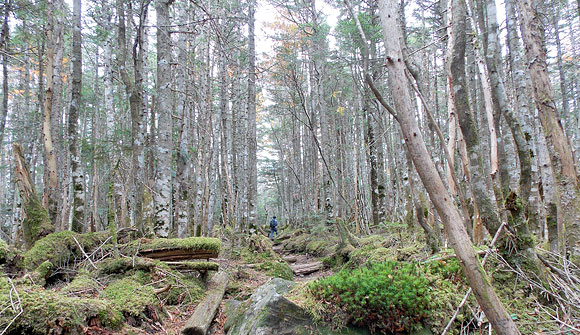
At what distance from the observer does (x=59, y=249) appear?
16.4 ft

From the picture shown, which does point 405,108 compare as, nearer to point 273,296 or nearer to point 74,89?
point 273,296


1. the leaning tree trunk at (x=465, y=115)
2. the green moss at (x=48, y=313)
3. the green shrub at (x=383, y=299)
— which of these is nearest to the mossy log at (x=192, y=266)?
the green moss at (x=48, y=313)

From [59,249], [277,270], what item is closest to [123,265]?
[59,249]

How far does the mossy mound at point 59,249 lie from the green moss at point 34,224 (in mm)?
460

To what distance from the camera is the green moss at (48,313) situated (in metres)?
2.60

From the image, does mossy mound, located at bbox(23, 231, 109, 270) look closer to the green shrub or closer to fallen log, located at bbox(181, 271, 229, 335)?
fallen log, located at bbox(181, 271, 229, 335)

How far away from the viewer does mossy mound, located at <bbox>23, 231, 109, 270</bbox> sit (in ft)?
15.0

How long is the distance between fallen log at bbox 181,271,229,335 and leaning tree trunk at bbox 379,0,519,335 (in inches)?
129

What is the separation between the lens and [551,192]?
14.9 feet

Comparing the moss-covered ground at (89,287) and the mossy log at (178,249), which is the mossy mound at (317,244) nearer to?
the mossy log at (178,249)

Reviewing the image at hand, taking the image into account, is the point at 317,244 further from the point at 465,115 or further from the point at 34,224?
the point at 465,115

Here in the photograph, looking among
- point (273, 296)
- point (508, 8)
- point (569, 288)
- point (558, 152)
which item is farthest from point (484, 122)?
point (273, 296)

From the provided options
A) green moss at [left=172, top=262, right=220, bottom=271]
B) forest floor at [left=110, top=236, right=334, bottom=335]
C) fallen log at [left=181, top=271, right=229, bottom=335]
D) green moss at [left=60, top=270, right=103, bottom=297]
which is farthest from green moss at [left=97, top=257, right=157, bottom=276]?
fallen log at [left=181, top=271, right=229, bottom=335]

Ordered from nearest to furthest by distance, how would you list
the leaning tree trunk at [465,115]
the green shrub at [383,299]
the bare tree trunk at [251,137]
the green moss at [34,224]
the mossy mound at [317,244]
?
1. the green shrub at [383,299]
2. the leaning tree trunk at [465,115]
3. the green moss at [34,224]
4. the mossy mound at [317,244]
5. the bare tree trunk at [251,137]
